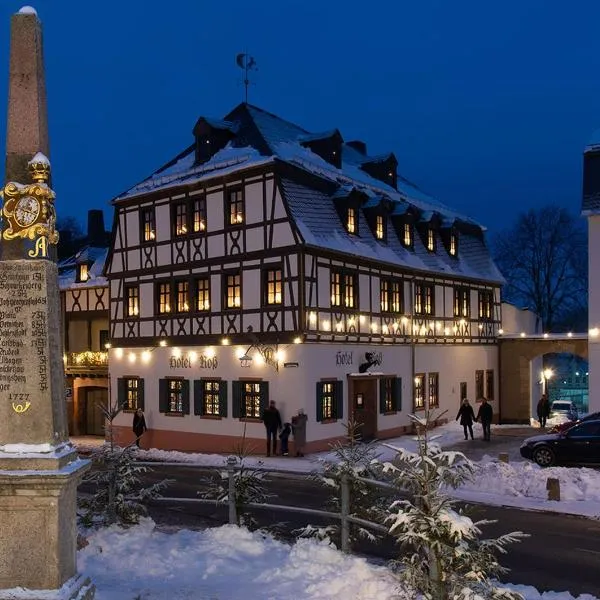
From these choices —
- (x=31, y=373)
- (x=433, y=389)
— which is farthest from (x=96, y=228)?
(x=31, y=373)

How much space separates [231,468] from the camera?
1044 cm

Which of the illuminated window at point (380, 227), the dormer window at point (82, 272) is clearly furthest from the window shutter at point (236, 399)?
the dormer window at point (82, 272)

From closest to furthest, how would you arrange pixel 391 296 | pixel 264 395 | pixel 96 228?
pixel 264 395 → pixel 391 296 → pixel 96 228

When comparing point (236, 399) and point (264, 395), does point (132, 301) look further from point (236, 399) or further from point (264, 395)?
point (264, 395)

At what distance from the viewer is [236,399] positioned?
2466 cm

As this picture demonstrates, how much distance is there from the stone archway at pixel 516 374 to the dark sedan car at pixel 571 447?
14.0 metres

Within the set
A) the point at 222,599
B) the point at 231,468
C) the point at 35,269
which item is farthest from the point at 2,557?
the point at 231,468

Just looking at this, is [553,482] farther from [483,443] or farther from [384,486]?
[483,443]

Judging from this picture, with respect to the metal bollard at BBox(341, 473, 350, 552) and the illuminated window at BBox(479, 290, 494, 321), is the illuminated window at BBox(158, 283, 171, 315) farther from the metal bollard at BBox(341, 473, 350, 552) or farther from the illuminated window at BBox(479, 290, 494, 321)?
the metal bollard at BBox(341, 473, 350, 552)

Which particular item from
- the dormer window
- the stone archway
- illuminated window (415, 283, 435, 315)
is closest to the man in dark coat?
illuminated window (415, 283, 435, 315)

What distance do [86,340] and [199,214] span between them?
11076 millimetres

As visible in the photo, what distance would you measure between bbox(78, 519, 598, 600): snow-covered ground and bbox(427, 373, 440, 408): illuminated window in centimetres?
2079

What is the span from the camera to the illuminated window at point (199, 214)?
2592 centimetres

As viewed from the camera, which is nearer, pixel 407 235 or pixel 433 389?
pixel 407 235
